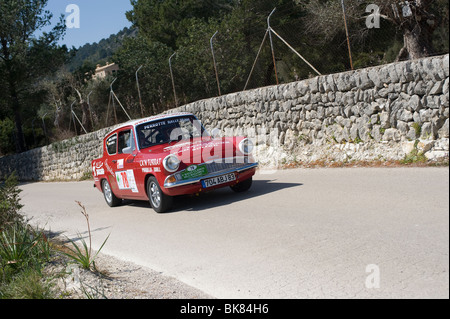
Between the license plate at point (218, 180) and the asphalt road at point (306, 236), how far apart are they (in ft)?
1.37

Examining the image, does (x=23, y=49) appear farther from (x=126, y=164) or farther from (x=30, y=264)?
(x=30, y=264)

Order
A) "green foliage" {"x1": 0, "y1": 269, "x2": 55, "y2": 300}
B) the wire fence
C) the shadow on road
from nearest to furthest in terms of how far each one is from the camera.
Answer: "green foliage" {"x1": 0, "y1": 269, "x2": 55, "y2": 300} → the shadow on road → the wire fence

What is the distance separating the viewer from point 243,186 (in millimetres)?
9828

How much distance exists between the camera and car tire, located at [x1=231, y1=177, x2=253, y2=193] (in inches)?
384

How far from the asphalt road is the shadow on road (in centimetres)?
3

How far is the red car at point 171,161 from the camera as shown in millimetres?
8641

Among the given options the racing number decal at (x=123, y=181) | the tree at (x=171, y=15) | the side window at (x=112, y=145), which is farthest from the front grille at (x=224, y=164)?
the tree at (x=171, y=15)

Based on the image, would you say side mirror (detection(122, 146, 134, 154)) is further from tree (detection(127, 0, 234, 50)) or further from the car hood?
tree (detection(127, 0, 234, 50))

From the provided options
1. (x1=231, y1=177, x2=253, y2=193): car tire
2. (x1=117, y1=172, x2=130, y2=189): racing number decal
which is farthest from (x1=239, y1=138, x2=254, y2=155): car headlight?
(x1=117, y1=172, x2=130, y2=189): racing number decal

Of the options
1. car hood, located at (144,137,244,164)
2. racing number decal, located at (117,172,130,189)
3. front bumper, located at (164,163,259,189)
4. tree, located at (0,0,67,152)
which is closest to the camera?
front bumper, located at (164,163,259,189)

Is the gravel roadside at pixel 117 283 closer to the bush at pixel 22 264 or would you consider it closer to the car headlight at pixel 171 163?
the bush at pixel 22 264
